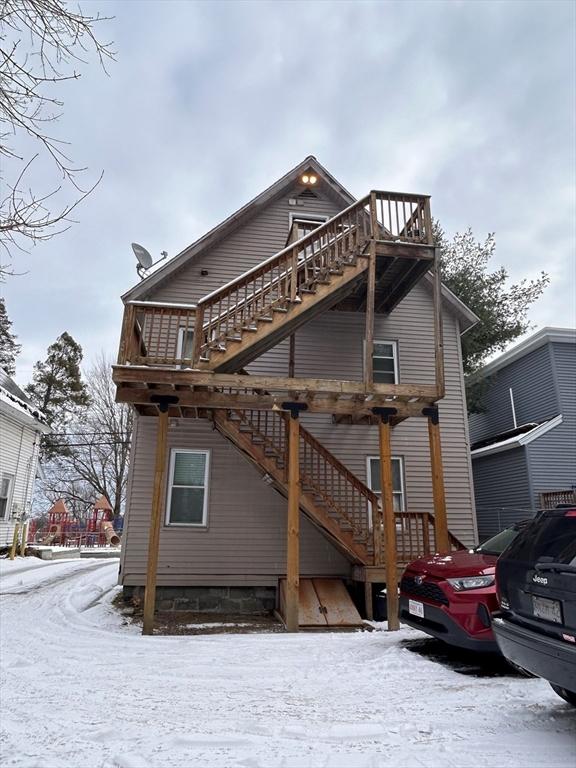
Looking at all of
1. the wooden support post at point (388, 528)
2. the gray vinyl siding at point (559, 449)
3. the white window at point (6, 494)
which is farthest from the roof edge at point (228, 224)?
the white window at point (6, 494)

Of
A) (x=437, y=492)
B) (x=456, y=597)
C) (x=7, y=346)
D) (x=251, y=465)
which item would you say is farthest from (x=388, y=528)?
(x=7, y=346)

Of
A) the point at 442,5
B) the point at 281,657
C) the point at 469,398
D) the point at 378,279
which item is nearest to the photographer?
the point at 281,657

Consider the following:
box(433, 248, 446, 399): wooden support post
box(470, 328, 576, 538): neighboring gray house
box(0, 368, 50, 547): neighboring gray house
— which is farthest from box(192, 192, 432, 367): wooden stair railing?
box(0, 368, 50, 547): neighboring gray house

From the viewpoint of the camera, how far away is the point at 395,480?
10.6m

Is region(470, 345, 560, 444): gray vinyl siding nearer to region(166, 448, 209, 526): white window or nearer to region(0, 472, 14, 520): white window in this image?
region(166, 448, 209, 526): white window

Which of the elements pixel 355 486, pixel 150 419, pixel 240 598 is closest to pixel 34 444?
pixel 150 419

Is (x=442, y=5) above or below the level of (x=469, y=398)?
above

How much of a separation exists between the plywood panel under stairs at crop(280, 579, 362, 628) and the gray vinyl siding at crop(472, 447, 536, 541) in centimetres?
670

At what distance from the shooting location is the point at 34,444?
19703 mm

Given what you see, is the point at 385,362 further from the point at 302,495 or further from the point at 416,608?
the point at 416,608

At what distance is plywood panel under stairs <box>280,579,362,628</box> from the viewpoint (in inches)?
307

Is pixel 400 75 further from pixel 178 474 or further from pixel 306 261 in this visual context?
pixel 178 474

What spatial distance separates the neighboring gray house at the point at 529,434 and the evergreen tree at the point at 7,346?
100 feet

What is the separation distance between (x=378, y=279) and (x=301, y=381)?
342cm
